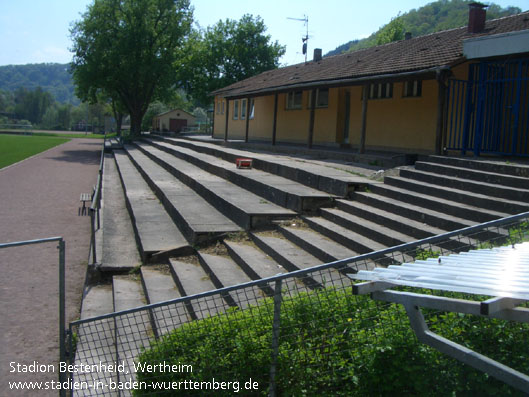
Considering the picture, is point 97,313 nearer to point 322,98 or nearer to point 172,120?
point 322,98

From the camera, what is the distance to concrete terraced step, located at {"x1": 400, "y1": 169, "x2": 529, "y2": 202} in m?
7.15

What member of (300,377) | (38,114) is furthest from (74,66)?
(38,114)

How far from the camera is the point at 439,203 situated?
7.50m

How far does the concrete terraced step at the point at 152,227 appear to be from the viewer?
804cm

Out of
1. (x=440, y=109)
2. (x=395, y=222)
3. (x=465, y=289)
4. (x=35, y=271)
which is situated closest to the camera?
(x=465, y=289)

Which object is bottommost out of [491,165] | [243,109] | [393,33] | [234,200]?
[234,200]

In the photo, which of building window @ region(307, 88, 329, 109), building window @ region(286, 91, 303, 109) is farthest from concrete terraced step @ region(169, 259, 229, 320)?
building window @ region(286, 91, 303, 109)

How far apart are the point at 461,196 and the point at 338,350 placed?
4.85 meters

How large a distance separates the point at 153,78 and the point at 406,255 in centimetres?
→ 3849

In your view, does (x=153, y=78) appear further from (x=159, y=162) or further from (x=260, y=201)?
(x=260, y=201)

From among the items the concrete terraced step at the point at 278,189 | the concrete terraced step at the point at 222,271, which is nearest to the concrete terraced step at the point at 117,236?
the concrete terraced step at the point at 222,271

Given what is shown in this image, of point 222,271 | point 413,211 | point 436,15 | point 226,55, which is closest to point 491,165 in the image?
point 413,211

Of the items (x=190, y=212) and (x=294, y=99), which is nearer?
(x=190, y=212)

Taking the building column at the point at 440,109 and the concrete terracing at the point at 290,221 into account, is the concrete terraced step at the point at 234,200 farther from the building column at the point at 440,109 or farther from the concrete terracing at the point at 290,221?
the building column at the point at 440,109
